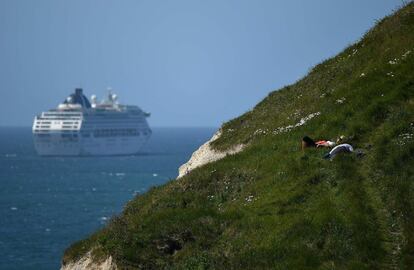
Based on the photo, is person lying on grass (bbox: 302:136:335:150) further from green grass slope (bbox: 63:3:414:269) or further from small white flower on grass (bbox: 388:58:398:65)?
small white flower on grass (bbox: 388:58:398:65)

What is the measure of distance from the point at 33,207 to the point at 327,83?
3022 inches

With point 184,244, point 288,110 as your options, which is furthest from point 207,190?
point 288,110

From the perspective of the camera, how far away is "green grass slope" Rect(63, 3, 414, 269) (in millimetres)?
18000

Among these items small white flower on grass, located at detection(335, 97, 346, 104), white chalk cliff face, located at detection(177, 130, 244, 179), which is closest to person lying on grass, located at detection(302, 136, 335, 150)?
small white flower on grass, located at detection(335, 97, 346, 104)

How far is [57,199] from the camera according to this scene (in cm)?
10906

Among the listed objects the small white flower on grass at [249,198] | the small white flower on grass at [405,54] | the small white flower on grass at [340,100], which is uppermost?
the small white flower on grass at [405,54]

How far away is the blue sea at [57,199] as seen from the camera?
68312mm

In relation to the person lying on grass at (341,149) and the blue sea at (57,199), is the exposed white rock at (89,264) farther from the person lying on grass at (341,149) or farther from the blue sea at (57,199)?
the person lying on grass at (341,149)

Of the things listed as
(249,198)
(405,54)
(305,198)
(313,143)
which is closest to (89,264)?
(249,198)

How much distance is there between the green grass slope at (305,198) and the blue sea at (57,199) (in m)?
4.45

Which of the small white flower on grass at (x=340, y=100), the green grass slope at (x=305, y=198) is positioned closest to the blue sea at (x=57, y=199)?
the green grass slope at (x=305, y=198)

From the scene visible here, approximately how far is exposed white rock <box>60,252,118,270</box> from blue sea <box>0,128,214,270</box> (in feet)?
7.90

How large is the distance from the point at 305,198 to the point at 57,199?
9170 centimetres

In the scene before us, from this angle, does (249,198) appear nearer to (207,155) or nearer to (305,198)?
(305,198)
